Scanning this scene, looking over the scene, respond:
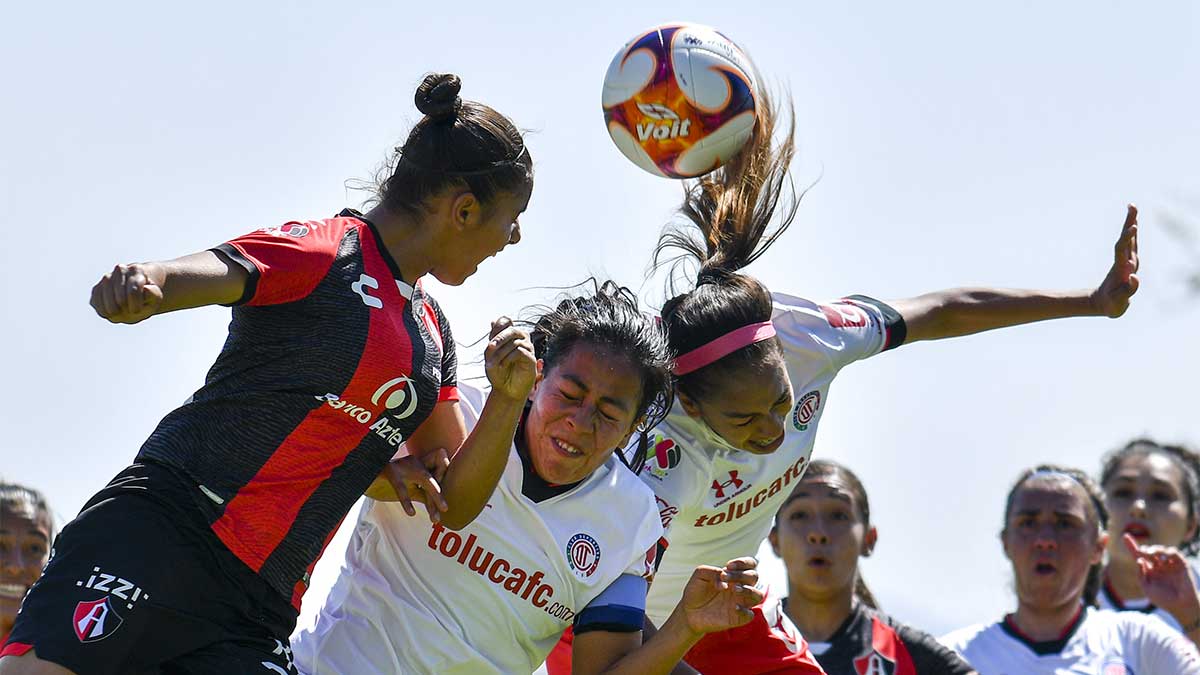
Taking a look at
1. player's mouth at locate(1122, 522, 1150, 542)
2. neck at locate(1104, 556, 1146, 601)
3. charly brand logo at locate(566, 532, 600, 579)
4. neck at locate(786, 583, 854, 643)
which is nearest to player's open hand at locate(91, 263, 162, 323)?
charly brand logo at locate(566, 532, 600, 579)

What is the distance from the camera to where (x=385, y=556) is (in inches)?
194

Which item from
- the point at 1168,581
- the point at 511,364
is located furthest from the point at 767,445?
the point at 1168,581

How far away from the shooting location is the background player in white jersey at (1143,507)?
8.49 m

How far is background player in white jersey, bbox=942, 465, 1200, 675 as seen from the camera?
716cm

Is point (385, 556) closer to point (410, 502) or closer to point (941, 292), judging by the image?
point (410, 502)

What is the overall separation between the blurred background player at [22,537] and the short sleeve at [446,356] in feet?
10.8

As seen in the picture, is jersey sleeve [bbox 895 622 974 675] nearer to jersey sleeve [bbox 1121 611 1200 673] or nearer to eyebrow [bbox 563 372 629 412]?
jersey sleeve [bbox 1121 611 1200 673]

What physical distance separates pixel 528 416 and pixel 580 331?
28cm

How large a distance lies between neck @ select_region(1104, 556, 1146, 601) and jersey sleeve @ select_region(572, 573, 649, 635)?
4329 millimetres

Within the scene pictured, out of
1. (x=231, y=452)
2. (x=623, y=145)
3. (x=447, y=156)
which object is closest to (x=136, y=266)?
(x=231, y=452)

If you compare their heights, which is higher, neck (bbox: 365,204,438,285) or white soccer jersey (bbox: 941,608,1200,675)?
neck (bbox: 365,204,438,285)

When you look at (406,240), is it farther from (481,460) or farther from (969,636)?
(969,636)

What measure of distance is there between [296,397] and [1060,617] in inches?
163

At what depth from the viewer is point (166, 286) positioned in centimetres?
386
